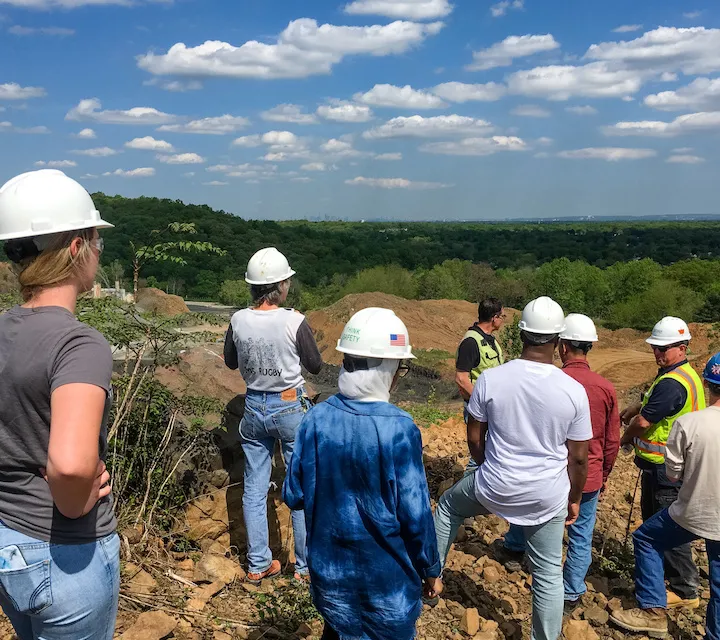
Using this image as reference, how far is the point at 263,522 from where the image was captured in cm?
367

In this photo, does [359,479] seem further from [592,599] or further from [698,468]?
[592,599]

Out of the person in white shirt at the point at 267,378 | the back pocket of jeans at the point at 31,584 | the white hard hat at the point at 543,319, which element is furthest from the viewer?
the person in white shirt at the point at 267,378

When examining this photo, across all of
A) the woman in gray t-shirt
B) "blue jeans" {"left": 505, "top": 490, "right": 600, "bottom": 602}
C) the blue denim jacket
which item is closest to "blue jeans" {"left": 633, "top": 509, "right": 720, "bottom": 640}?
"blue jeans" {"left": 505, "top": 490, "right": 600, "bottom": 602}

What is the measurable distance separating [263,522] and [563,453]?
1783 millimetres

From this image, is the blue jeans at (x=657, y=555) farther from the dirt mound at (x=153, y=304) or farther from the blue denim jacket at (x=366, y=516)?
the dirt mound at (x=153, y=304)

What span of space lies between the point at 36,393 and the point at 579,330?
124 inches

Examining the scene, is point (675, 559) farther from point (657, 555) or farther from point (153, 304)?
point (153, 304)

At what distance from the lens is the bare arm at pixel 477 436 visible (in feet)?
10.7

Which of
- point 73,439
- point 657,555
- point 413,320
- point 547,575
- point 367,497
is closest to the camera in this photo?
point 73,439

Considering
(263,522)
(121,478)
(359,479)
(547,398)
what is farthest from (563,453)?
(121,478)

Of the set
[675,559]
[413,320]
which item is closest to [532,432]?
[675,559]

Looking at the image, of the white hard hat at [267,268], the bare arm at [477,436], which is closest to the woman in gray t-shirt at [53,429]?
the white hard hat at [267,268]

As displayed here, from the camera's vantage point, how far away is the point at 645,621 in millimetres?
3588

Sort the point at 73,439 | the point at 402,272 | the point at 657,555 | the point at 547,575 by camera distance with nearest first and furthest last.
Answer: the point at 73,439 → the point at 547,575 → the point at 657,555 → the point at 402,272
